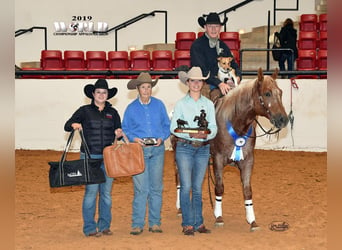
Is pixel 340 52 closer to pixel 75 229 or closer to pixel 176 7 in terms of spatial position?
pixel 75 229

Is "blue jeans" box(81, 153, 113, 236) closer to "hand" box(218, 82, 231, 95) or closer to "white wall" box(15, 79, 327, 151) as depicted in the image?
"hand" box(218, 82, 231, 95)

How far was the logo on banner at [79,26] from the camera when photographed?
57.1ft

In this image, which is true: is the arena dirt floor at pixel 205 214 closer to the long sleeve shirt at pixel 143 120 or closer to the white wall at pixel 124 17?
the long sleeve shirt at pixel 143 120

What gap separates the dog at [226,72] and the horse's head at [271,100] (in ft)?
2.40

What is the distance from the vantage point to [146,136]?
5.28 metres

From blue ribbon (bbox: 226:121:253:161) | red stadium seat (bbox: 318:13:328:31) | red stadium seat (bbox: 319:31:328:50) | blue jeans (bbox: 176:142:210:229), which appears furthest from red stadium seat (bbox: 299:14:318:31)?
blue jeans (bbox: 176:142:210:229)

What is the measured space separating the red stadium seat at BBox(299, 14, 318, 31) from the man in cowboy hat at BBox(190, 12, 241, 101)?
1107cm

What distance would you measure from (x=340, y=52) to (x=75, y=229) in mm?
5162

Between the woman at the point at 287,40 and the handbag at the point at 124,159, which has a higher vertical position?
the woman at the point at 287,40

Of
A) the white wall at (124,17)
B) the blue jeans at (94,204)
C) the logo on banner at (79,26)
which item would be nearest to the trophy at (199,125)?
the blue jeans at (94,204)

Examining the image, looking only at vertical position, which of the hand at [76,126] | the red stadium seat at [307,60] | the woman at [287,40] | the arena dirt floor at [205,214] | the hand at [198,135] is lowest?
the arena dirt floor at [205,214]

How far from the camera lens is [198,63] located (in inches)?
230

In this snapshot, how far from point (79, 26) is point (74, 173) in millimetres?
13286

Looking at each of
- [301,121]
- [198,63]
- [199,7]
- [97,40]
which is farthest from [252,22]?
[198,63]
